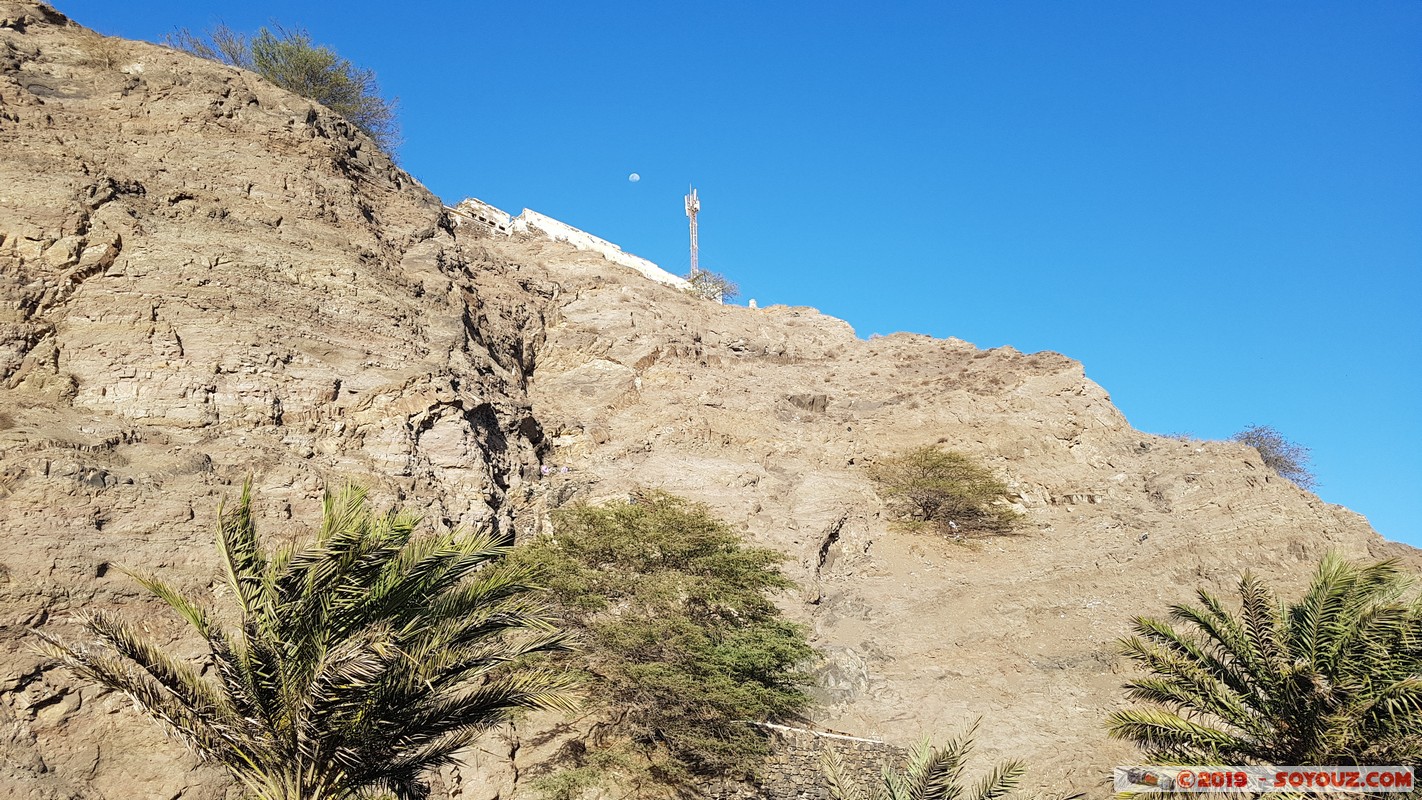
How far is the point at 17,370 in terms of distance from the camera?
667 inches

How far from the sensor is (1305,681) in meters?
11.1

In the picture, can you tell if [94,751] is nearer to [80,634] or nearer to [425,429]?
[80,634]

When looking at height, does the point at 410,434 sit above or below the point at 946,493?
below

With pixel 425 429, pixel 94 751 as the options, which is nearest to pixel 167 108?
pixel 425 429

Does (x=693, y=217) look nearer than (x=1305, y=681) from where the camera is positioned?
No

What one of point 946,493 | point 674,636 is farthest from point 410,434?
point 946,493

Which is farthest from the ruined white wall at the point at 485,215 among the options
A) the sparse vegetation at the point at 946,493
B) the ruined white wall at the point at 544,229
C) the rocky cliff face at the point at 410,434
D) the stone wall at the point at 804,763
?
the stone wall at the point at 804,763

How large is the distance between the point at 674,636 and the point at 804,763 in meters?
3.52

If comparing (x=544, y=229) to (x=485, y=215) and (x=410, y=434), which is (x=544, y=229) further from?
(x=410, y=434)

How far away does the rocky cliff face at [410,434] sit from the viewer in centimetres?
1495

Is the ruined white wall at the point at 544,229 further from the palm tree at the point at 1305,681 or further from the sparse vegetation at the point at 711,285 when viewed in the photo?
the palm tree at the point at 1305,681

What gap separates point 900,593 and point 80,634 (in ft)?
57.5

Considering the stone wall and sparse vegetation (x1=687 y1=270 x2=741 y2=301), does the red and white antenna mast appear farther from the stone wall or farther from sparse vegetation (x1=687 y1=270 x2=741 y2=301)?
the stone wall

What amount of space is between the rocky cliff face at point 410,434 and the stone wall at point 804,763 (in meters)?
1.05
